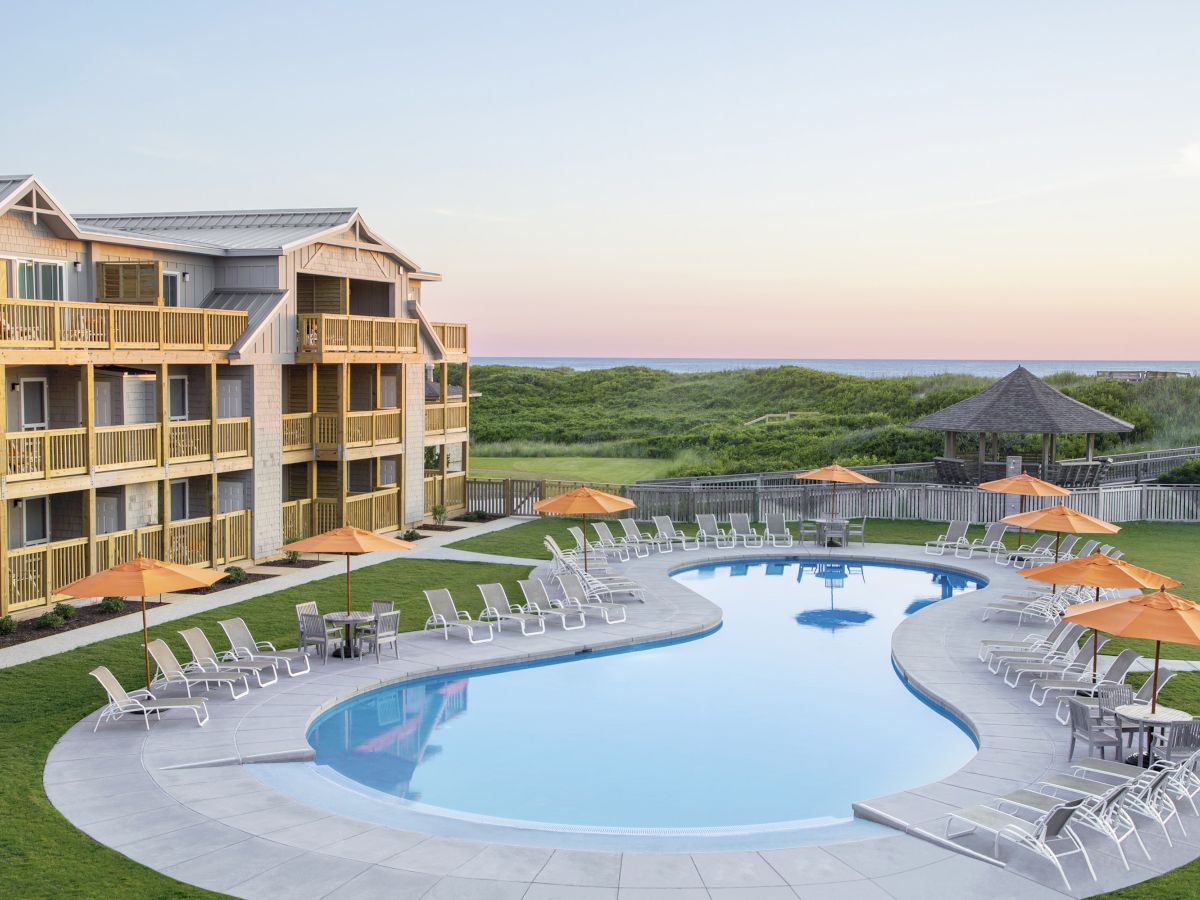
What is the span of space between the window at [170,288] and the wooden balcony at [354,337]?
9.70 feet

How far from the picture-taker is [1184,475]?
121 feet

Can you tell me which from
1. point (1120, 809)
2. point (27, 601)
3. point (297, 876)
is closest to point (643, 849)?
point (297, 876)

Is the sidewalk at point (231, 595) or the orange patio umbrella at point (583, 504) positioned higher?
the orange patio umbrella at point (583, 504)

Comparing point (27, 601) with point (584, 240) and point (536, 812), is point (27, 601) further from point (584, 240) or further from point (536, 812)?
point (584, 240)

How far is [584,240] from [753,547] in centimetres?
3093

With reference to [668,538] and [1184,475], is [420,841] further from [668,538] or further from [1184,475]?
[1184,475]

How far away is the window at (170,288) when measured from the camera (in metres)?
26.1

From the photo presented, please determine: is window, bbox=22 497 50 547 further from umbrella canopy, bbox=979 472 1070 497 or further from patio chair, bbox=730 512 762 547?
umbrella canopy, bbox=979 472 1070 497

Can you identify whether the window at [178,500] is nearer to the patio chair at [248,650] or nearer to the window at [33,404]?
the window at [33,404]

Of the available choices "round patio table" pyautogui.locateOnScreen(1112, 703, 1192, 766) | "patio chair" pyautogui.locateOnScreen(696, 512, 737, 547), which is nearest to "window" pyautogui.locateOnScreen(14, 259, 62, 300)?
"patio chair" pyautogui.locateOnScreen(696, 512, 737, 547)

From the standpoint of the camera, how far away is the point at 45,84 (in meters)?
34.3

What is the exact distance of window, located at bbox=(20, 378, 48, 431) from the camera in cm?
2206

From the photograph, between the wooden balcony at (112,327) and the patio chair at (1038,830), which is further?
the wooden balcony at (112,327)

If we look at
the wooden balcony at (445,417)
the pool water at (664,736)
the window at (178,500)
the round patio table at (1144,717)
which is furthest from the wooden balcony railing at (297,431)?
the round patio table at (1144,717)
